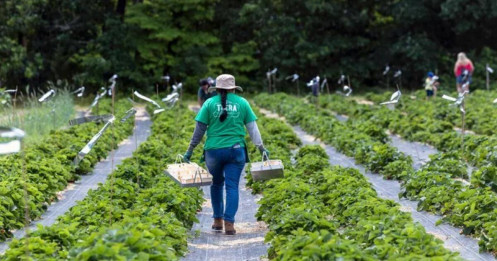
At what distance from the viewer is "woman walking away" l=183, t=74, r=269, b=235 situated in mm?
9945

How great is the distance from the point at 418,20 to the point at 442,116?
18225mm

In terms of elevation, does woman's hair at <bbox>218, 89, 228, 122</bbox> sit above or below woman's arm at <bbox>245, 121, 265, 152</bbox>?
above

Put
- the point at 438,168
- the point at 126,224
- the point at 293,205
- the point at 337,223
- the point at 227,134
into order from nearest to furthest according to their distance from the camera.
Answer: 1. the point at 126,224
2. the point at 337,223
3. the point at 293,205
4. the point at 227,134
5. the point at 438,168

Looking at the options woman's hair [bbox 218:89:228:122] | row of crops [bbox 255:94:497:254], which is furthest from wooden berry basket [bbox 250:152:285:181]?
row of crops [bbox 255:94:497:254]

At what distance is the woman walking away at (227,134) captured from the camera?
995 centimetres

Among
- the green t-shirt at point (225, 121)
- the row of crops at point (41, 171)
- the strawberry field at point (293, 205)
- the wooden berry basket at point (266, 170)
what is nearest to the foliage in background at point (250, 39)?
the row of crops at point (41, 171)

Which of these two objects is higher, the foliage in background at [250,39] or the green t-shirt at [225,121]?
the green t-shirt at [225,121]

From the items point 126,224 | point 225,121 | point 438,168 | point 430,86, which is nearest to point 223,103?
point 225,121

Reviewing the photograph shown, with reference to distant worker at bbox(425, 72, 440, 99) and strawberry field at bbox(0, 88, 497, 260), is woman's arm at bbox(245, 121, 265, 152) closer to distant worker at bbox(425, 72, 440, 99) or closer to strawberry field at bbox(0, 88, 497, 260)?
strawberry field at bbox(0, 88, 497, 260)

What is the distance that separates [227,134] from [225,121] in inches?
5.7

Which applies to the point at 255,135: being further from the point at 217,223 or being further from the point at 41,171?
the point at 41,171

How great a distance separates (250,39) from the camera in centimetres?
4291

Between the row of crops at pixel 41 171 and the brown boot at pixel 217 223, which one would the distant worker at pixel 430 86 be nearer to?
the row of crops at pixel 41 171

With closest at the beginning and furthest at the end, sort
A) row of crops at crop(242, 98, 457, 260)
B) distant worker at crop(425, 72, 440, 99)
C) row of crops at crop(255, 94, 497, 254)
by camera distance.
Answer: row of crops at crop(242, 98, 457, 260)
row of crops at crop(255, 94, 497, 254)
distant worker at crop(425, 72, 440, 99)
